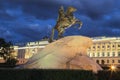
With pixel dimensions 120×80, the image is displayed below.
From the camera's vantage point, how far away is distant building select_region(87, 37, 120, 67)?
434 feet

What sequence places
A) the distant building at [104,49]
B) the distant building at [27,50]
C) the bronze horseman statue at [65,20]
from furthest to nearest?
1. the distant building at [27,50]
2. the distant building at [104,49]
3. the bronze horseman statue at [65,20]

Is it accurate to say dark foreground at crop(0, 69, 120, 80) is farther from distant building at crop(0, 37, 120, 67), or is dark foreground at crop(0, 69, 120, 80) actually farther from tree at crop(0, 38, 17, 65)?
distant building at crop(0, 37, 120, 67)

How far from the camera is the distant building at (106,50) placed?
132 meters

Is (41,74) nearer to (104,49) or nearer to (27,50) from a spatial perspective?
(104,49)

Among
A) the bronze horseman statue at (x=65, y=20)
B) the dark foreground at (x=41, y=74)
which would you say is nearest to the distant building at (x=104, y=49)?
the bronze horseman statue at (x=65, y=20)

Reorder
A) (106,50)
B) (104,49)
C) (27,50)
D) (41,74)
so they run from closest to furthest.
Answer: (41,74)
(106,50)
(104,49)
(27,50)

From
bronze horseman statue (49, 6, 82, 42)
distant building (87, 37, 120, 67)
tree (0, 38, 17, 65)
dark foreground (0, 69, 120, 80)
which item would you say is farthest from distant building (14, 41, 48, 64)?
dark foreground (0, 69, 120, 80)

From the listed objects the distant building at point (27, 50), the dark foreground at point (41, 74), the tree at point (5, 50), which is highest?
the distant building at point (27, 50)

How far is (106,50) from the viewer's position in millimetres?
134500

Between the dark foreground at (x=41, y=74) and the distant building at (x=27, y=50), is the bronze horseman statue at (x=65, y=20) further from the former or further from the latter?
the distant building at (x=27, y=50)

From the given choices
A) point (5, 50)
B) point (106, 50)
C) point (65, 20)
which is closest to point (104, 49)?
point (106, 50)

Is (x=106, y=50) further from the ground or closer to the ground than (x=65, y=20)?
further from the ground

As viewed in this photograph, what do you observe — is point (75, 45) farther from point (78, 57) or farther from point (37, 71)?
point (37, 71)

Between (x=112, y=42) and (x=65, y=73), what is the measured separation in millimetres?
117037
